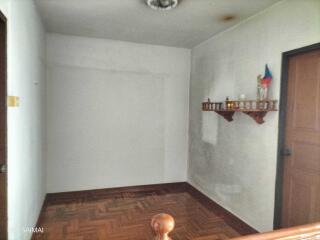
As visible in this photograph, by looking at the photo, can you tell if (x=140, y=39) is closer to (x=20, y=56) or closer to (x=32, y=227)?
(x=20, y=56)

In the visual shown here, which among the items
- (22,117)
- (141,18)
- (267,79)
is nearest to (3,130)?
(22,117)

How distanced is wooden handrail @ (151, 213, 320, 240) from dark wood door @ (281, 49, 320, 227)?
130 cm

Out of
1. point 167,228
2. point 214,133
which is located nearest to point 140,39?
point 214,133

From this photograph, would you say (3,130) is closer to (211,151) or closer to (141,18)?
(141,18)

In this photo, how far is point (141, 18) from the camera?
9.09 feet

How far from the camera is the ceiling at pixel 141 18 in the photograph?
94.2 inches

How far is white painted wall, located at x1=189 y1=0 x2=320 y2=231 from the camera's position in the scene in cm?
221

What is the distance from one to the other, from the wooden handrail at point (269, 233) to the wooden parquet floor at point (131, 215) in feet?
5.81

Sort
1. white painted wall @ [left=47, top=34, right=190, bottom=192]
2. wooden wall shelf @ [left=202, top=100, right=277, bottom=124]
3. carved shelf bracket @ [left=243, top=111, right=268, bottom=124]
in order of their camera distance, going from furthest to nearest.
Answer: white painted wall @ [left=47, top=34, right=190, bottom=192]
carved shelf bracket @ [left=243, top=111, right=268, bottom=124]
wooden wall shelf @ [left=202, top=100, right=277, bottom=124]

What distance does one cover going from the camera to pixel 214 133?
3.36 meters

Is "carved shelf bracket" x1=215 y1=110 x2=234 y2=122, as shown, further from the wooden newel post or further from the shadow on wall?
the wooden newel post

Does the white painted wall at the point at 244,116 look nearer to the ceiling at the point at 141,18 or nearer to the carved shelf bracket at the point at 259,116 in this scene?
the carved shelf bracket at the point at 259,116

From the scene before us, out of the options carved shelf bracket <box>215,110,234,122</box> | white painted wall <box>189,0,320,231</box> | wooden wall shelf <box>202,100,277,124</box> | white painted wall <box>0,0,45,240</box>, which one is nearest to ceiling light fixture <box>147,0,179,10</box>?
white painted wall <box>189,0,320,231</box>

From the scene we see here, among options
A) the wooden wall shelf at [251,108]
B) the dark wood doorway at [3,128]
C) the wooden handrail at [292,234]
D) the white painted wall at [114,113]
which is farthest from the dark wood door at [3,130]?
the wooden wall shelf at [251,108]
